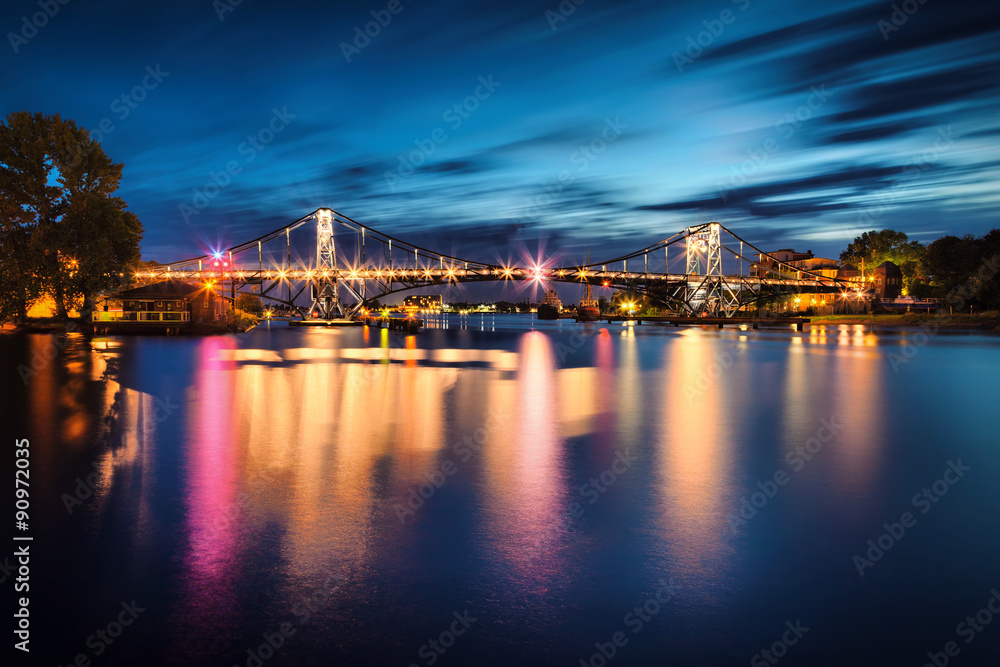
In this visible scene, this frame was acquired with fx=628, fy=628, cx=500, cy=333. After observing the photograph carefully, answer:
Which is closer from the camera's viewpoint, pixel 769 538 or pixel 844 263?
pixel 769 538

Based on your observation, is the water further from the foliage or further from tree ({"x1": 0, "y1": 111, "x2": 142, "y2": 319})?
the foliage

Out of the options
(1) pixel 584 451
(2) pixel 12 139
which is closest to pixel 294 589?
(1) pixel 584 451

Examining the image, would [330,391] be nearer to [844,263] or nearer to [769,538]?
[769,538]

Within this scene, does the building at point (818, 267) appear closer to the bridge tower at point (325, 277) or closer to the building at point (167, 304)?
the bridge tower at point (325, 277)

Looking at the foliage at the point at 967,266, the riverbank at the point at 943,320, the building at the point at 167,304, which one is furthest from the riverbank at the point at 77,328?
the foliage at the point at 967,266

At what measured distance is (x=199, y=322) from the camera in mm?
69625

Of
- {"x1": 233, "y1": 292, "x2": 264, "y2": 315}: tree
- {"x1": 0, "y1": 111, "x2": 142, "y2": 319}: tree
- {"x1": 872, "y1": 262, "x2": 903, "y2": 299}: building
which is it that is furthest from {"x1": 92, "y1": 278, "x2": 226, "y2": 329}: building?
{"x1": 872, "y1": 262, "x2": 903, "y2": 299}: building

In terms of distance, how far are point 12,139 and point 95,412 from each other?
45237mm

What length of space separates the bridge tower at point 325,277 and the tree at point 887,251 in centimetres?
12303

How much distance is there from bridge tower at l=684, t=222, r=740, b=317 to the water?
130410 mm

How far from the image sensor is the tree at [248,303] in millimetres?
160387

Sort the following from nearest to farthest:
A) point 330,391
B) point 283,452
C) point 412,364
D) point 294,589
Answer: point 294,589 < point 283,452 < point 330,391 < point 412,364

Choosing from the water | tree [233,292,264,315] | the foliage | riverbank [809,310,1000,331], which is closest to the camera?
the water

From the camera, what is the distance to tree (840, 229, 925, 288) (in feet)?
497
